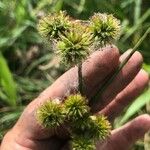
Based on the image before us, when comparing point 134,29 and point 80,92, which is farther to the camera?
point 134,29

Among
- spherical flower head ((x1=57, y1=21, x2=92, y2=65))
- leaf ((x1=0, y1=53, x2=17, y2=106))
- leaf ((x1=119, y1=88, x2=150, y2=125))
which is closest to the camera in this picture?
spherical flower head ((x1=57, y1=21, x2=92, y2=65))

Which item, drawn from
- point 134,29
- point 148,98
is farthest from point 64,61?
point 134,29

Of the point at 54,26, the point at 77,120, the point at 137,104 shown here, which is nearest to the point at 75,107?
the point at 77,120

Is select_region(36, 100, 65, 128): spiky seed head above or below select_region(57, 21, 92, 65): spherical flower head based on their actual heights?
below

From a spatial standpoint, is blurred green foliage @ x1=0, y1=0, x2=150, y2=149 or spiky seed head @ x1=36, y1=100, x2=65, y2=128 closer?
spiky seed head @ x1=36, y1=100, x2=65, y2=128

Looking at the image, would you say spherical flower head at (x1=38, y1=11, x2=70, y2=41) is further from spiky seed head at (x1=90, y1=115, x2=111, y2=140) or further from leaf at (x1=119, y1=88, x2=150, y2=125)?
leaf at (x1=119, y1=88, x2=150, y2=125)

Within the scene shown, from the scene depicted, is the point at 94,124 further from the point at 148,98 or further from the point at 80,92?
the point at 148,98

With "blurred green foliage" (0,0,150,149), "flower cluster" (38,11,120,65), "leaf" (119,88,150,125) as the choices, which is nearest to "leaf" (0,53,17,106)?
"blurred green foliage" (0,0,150,149)
